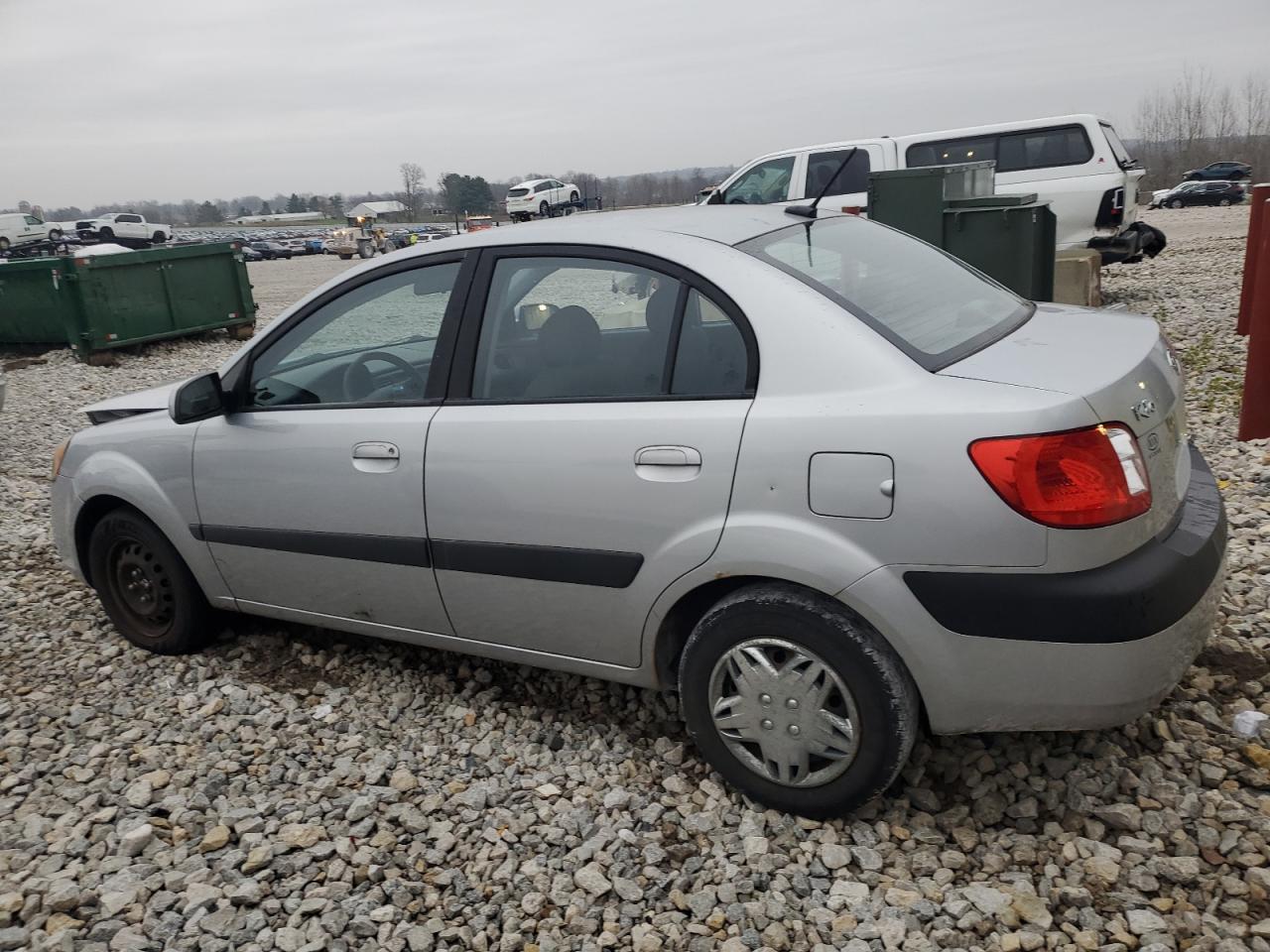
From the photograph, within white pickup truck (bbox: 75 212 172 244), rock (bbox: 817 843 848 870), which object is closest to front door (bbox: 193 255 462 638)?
rock (bbox: 817 843 848 870)

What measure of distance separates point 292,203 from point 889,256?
14912cm

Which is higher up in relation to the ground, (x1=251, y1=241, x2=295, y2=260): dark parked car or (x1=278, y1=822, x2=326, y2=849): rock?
(x1=251, y1=241, x2=295, y2=260): dark parked car

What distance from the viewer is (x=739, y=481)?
245 cm

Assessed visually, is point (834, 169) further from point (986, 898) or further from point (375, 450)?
point (986, 898)

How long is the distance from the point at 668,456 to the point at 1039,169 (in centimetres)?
1129

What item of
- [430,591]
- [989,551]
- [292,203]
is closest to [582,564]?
[430,591]

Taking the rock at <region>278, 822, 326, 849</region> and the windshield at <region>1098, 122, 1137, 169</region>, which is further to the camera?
the windshield at <region>1098, 122, 1137, 169</region>

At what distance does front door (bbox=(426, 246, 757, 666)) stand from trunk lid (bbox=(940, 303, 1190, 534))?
0.67 m

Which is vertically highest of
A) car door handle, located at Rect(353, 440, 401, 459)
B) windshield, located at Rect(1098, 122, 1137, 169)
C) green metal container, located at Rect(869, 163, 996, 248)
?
windshield, located at Rect(1098, 122, 1137, 169)

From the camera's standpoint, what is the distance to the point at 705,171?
3897cm

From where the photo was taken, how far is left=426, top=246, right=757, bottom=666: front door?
2.57m

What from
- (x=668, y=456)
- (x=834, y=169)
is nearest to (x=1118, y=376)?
(x=668, y=456)

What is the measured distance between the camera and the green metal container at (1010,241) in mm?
6672

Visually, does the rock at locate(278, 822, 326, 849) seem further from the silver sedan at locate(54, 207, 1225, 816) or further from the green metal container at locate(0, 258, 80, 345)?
the green metal container at locate(0, 258, 80, 345)
